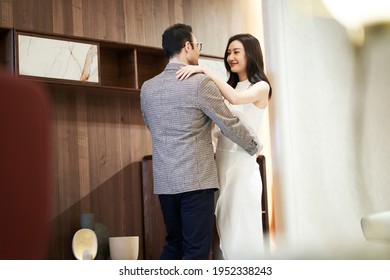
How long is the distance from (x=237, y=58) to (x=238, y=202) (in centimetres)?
52

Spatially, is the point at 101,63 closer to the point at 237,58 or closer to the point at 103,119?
the point at 103,119

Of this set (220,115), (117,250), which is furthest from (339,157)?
(117,250)

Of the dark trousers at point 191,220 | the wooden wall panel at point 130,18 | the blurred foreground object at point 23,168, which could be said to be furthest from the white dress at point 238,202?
the blurred foreground object at point 23,168

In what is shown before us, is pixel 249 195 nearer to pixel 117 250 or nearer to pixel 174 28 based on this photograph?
pixel 174 28

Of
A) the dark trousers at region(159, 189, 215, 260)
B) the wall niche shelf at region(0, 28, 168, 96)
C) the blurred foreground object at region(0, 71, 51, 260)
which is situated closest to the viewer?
the blurred foreground object at region(0, 71, 51, 260)

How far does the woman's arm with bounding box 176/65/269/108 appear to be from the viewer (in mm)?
2133

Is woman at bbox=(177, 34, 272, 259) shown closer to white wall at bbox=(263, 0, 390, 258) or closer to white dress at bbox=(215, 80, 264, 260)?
white dress at bbox=(215, 80, 264, 260)

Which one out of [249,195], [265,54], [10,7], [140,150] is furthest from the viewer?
[140,150]

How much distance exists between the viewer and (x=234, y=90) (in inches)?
88.6

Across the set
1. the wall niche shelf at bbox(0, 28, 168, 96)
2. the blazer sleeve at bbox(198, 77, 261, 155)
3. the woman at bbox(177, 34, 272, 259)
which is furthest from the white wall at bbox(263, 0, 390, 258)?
the wall niche shelf at bbox(0, 28, 168, 96)

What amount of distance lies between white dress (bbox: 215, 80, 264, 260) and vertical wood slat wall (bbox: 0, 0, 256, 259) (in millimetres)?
846
